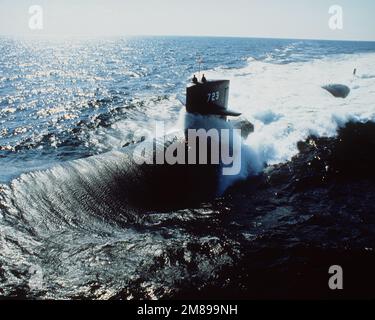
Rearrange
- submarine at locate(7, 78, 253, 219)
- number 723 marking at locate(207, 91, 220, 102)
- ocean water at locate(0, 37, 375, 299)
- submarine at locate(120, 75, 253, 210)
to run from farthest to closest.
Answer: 1. number 723 marking at locate(207, 91, 220, 102)
2. submarine at locate(120, 75, 253, 210)
3. submarine at locate(7, 78, 253, 219)
4. ocean water at locate(0, 37, 375, 299)

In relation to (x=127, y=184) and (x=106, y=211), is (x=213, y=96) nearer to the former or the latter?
(x=127, y=184)

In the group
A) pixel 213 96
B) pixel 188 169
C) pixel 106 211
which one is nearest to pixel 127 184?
pixel 106 211

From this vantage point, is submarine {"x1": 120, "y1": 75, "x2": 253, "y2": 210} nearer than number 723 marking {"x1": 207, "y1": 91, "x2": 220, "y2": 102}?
Yes

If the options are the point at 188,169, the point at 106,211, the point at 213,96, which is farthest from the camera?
the point at 213,96

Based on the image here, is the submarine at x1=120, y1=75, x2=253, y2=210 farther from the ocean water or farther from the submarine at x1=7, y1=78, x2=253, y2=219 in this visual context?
the ocean water

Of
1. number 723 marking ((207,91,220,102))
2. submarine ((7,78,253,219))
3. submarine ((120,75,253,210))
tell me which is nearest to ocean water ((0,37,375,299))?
submarine ((7,78,253,219))

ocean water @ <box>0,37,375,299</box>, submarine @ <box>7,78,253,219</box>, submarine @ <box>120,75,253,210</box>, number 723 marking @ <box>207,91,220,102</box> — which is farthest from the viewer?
number 723 marking @ <box>207,91,220,102</box>

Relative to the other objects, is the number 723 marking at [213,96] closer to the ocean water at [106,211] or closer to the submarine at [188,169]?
the submarine at [188,169]

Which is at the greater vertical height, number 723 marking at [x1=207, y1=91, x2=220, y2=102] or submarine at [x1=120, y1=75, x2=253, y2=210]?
number 723 marking at [x1=207, y1=91, x2=220, y2=102]

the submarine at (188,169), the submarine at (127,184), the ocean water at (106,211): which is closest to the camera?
the ocean water at (106,211)

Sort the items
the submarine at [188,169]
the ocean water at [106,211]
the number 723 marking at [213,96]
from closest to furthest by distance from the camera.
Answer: the ocean water at [106,211], the submarine at [188,169], the number 723 marking at [213,96]

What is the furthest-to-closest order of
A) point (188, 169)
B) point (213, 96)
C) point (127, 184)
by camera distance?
point (213, 96)
point (188, 169)
point (127, 184)

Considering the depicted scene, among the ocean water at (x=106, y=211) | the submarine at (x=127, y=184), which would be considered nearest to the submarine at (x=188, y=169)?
the submarine at (x=127, y=184)
